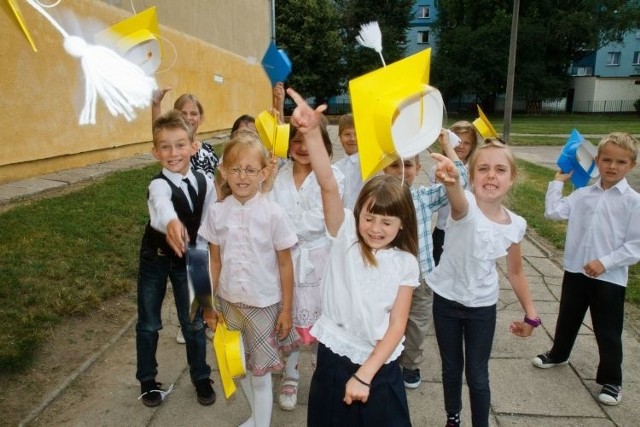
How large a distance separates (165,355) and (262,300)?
1327mm

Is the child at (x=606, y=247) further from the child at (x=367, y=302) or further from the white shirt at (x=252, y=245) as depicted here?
the white shirt at (x=252, y=245)

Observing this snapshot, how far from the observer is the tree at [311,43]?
3180cm

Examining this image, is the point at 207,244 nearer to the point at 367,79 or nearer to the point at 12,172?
the point at 367,79

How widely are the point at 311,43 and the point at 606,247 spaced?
3184 cm

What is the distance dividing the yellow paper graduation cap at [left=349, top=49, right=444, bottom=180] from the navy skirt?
2.39 feet

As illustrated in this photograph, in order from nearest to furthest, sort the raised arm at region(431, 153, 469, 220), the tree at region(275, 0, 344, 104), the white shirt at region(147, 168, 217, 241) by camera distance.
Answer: the raised arm at region(431, 153, 469, 220)
the white shirt at region(147, 168, 217, 241)
the tree at region(275, 0, 344, 104)

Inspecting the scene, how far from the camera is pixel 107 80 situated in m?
2.14

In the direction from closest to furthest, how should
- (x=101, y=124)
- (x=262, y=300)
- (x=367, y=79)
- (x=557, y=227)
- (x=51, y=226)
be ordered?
(x=367, y=79) < (x=262, y=300) < (x=51, y=226) < (x=557, y=227) < (x=101, y=124)

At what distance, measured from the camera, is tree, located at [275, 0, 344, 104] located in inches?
1252

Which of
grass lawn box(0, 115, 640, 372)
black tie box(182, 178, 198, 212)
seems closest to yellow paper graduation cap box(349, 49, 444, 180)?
black tie box(182, 178, 198, 212)

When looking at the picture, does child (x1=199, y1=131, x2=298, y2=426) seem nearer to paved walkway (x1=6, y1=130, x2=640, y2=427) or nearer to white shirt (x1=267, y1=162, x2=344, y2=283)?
white shirt (x1=267, y1=162, x2=344, y2=283)

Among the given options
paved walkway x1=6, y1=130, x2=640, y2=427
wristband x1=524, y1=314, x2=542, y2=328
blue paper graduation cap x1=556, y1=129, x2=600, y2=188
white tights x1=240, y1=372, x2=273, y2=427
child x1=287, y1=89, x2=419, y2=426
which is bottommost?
paved walkway x1=6, y1=130, x2=640, y2=427

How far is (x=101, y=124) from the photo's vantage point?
9031 millimetres

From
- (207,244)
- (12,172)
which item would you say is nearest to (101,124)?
(12,172)
